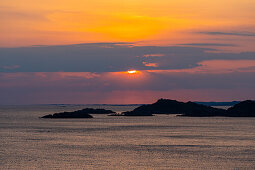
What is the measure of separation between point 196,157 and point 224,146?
20631 mm

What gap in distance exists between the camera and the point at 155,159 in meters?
73.8

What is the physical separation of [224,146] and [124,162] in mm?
31455

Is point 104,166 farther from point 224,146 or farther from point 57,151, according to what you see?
point 224,146

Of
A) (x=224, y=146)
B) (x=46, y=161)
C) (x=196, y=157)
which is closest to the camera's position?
(x=46, y=161)

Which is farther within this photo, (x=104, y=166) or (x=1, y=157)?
(x=1, y=157)

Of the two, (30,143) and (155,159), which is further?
(30,143)

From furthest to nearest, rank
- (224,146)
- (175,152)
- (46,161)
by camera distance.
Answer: (224,146) < (175,152) < (46,161)

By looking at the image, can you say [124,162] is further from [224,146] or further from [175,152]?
[224,146]

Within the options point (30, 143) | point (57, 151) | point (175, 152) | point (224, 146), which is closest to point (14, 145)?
point (30, 143)

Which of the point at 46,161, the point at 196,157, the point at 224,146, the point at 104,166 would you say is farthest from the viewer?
the point at 224,146

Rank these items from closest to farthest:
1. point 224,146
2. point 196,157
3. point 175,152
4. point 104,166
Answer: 1. point 104,166
2. point 196,157
3. point 175,152
4. point 224,146

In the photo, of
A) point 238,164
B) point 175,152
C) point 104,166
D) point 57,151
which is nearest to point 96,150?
point 57,151

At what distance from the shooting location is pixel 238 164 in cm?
6938

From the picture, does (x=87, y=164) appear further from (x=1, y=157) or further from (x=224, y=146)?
(x=224, y=146)
